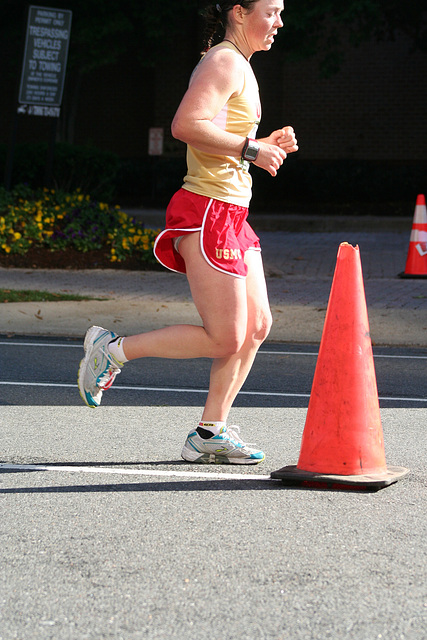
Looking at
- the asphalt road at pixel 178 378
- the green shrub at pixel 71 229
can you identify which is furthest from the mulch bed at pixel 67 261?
the asphalt road at pixel 178 378

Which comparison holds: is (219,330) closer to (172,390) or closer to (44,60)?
(172,390)

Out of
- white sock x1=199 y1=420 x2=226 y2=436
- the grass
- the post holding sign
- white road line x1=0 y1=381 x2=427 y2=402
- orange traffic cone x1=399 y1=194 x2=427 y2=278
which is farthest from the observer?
the post holding sign

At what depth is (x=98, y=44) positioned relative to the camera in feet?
79.6

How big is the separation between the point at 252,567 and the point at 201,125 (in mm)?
1911

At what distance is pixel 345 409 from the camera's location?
4.31 meters

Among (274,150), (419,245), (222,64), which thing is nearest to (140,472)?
(274,150)

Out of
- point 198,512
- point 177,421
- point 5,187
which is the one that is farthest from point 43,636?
point 5,187

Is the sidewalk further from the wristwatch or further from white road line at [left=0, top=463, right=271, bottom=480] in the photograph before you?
the wristwatch

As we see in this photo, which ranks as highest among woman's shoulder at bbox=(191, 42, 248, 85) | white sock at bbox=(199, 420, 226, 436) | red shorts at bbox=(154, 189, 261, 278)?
woman's shoulder at bbox=(191, 42, 248, 85)

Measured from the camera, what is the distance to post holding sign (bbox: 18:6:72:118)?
15.5m

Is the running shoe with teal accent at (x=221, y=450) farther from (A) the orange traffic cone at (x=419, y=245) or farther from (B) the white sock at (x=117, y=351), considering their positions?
(A) the orange traffic cone at (x=419, y=245)

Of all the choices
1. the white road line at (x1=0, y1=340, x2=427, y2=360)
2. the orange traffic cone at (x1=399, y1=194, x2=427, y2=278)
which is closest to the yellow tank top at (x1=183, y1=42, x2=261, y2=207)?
the white road line at (x1=0, y1=340, x2=427, y2=360)

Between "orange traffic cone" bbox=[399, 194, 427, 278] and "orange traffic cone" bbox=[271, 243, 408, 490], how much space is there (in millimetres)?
8600

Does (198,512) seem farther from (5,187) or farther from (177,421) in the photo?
(5,187)
